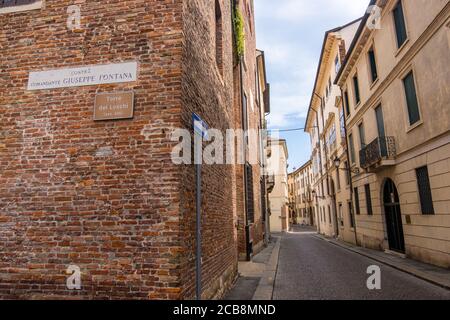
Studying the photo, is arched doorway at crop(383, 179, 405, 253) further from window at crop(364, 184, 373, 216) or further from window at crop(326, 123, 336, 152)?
window at crop(326, 123, 336, 152)

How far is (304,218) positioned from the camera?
61.8 m

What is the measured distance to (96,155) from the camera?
446cm

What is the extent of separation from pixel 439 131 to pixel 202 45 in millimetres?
7634

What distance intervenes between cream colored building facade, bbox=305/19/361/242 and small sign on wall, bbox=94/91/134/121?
16924mm

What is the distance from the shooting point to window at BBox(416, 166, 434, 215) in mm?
10148

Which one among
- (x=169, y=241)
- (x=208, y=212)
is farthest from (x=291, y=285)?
(x=169, y=241)

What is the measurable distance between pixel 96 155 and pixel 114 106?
28.9 inches

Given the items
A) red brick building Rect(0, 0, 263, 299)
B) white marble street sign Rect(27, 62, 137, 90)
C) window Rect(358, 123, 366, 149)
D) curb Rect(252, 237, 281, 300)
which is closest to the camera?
red brick building Rect(0, 0, 263, 299)

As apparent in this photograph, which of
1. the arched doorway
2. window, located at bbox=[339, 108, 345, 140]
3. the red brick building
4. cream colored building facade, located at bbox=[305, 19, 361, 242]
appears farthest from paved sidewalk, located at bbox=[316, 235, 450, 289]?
window, located at bbox=[339, 108, 345, 140]

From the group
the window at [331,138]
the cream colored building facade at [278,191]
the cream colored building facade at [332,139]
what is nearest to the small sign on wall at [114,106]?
the cream colored building facade at [332,139]

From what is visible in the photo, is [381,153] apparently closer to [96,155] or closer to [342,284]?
[342,284]

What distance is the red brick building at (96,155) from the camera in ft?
13.5

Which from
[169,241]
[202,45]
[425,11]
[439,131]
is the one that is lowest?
[169,241]
